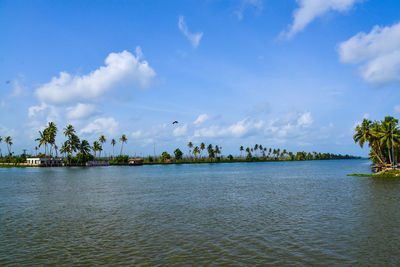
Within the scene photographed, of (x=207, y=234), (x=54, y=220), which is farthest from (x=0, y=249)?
(x=207, y=234)

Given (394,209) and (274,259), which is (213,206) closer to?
(274,259)

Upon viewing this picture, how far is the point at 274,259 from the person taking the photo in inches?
462

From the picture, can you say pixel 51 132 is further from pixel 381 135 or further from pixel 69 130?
pixel 381 135

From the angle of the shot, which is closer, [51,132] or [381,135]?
[381,135]

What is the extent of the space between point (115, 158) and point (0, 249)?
17563 cm

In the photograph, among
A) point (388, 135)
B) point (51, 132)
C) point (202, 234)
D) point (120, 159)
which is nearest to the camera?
point (202, 234)

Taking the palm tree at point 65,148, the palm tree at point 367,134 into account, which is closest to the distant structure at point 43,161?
the palm tree at point 65,148

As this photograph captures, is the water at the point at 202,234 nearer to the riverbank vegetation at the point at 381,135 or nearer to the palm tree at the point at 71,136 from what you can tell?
the riverbank vegetation at the point at 381,135

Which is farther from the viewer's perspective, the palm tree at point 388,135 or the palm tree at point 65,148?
the palm tree at point 65,148

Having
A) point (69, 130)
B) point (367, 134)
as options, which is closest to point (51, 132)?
point (69, 130)

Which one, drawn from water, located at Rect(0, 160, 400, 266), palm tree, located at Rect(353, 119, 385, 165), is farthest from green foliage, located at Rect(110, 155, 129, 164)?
water, located at Rect(0, 160, 400, 266)

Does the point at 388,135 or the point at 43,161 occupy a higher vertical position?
the point at 388,135

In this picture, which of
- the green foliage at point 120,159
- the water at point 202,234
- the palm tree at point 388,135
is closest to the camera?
the water at point 202,234

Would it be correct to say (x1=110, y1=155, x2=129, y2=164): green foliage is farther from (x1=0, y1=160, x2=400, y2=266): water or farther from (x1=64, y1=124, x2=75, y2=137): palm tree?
(x1=0, y1=160, x2=400, y2=266): water
